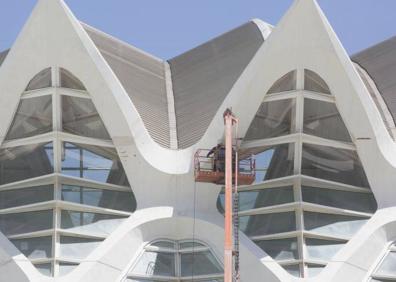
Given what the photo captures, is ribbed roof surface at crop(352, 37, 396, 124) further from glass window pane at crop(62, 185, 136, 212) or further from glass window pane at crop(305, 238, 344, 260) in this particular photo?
glass window pane at crop(62, 185, 136, 212)

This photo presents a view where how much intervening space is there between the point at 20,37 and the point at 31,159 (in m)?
3.85

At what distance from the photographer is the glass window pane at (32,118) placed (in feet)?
93.7

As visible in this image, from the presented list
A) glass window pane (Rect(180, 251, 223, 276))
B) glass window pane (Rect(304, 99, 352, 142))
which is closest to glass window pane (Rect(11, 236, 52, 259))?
glass window pane (Rect(180, 251, 223, 276))

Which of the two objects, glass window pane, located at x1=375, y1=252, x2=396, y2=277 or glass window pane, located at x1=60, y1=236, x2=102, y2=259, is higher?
glass window pane, located at x1=60, y1=236, x2=102, y2=259

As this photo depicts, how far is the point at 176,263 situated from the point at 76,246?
2.96m

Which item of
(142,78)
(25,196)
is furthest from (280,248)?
(142,78)

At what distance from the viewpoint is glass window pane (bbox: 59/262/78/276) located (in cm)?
2583

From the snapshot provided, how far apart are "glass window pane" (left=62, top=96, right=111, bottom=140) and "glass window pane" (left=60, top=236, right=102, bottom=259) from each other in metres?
3.41

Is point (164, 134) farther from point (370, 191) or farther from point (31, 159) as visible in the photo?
point (370, 191)

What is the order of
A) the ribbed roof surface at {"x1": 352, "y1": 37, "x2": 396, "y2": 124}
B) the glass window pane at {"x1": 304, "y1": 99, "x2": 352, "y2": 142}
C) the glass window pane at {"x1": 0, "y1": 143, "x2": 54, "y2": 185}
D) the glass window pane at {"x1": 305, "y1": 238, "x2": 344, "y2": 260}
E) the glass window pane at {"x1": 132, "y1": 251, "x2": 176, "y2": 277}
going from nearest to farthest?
the glass window pane at {"x1": 305, "y1": 238, "x2": 344, "y2": 260} < the glass window pane at {"x1": 132, "y1": 251, "x2": 176, "y2": 277} < the glass window pane at {"x1": 304, "y1": 99, "x2": 352, "y2": 142} < the glass window pane at {"x1": 0, "y1": 143, "x2": 54, "y2": 185} < the ribbed roof surface at {"x1": 352, "y1": 37, "x2": 396, "y2": 124}

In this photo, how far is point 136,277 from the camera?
26.2 metres

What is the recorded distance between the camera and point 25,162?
94.5 ft

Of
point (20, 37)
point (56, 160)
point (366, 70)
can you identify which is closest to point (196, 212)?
point (56, 160)

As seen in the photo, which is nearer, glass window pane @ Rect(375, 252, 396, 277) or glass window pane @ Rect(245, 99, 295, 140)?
glass window pane @ Rect(375, 252, 396, 277)
